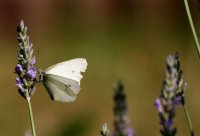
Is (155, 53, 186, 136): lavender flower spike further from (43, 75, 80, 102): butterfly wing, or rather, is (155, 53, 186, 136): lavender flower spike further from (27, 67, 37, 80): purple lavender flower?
(43, 75, 80, 102): butterfly wing

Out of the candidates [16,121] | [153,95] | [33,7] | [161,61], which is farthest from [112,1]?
[16,121]

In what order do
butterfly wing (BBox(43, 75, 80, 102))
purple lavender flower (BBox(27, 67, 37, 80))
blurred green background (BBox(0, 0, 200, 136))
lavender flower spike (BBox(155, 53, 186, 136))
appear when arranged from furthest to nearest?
1. blurred green background (BBox(0, 0, 200, 136))
2. butterfly wing (BBox(43, 75, 80, 102))
3. purple lavender flower (BBox(27, 67, 37, 80))
4. lavender flower spike (BBox(155, 53, 186, 136))

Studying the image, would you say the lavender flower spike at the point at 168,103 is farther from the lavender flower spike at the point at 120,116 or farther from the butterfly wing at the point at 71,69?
the butterfly wing at the point at 71,69

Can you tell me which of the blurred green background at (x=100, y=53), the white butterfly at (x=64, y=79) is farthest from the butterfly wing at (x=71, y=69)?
the blurred green background at (x=100, y=53)

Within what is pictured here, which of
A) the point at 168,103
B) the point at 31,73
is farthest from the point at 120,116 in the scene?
the point at 168,103

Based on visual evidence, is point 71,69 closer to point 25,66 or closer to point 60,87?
point 60,87

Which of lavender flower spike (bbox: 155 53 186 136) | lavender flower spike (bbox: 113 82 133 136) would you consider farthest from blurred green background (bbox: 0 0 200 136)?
lavender flower spike (bbox: 155 53 186 136)

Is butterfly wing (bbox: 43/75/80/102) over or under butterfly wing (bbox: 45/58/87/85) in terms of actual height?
under


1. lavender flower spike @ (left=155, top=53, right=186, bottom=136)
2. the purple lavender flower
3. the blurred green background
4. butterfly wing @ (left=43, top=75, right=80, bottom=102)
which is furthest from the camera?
the blurred green background
